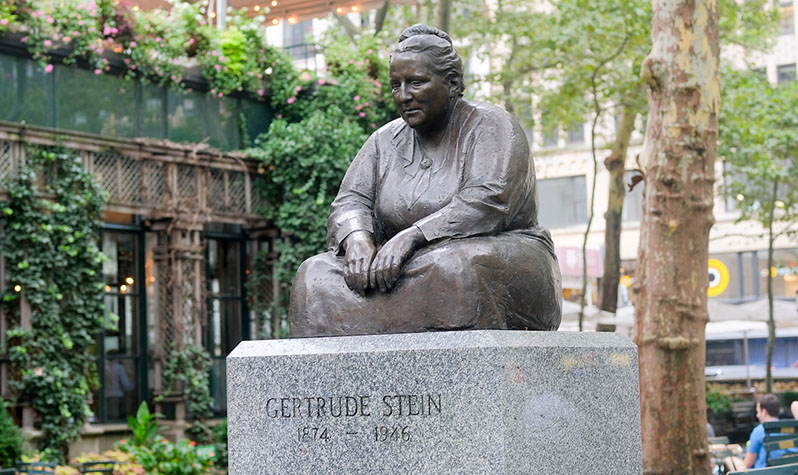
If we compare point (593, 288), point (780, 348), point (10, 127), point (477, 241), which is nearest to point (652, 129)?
point (477, 241)

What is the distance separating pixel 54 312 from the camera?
51.8 feet

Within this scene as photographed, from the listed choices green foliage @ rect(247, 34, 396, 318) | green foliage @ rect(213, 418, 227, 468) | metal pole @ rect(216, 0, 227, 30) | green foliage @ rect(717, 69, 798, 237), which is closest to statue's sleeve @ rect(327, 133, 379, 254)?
green foliage @ rect(213, 418, 227, 468)

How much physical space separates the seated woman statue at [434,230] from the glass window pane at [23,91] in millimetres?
11267

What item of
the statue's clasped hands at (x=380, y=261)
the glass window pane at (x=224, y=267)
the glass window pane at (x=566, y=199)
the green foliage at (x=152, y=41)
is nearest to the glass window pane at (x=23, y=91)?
the green foliage at (x=152, y=41)

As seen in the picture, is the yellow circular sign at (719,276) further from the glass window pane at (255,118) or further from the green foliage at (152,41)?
the green foliage at (152,41)

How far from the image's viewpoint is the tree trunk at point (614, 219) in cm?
2200

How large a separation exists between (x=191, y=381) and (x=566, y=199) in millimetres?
28187

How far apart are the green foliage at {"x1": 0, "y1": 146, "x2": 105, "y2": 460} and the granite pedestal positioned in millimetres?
10416

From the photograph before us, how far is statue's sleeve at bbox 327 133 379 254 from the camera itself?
605cm

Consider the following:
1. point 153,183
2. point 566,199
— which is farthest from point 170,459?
point 566,199

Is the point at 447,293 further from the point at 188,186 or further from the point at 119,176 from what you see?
the point at 188,186

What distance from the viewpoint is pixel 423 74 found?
5848 millimetres

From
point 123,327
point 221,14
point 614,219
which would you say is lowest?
point 123,327

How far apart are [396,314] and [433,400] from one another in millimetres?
495
